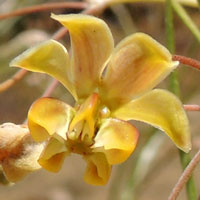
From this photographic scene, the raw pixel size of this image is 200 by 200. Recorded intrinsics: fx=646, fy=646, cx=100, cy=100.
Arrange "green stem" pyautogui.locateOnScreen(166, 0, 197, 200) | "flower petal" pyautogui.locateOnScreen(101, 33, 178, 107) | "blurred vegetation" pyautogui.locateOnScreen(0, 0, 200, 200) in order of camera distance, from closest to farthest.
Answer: "flower petal" pyautogui.locateOnScreen(101, 33, 178, 107) → "green stem" pyautogui.locateOnScreen(166, 0, 197, 200) → "blurred vegetation" pyautogui.locateOnScreen(0, 0, 200, 200)

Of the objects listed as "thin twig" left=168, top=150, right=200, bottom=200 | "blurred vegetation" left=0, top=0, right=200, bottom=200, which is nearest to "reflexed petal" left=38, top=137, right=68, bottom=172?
"thin twig" left=168, top=150, right=200, bottom=200

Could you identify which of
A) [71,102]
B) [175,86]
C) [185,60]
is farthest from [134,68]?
[71,102]

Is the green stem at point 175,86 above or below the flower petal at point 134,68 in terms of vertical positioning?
below

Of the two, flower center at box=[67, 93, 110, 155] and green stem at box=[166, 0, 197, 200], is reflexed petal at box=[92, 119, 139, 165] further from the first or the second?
green stem at box=[166, 0, 197, 200]

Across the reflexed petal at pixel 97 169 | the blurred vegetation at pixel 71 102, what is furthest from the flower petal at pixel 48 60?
the blurred vegetation at pixel 71 102

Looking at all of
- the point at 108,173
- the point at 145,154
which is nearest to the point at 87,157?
the point at 108,173

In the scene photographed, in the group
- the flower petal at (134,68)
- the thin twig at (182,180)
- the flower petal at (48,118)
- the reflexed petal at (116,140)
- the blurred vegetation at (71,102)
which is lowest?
the blurred vegetation at (71,102)

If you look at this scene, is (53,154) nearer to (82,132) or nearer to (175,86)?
(82,132)

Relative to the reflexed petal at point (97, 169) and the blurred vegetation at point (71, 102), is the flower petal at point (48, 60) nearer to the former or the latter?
the reflexed petal at point (97, 169)

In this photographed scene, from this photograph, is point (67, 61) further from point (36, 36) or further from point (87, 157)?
point (36, 36)
